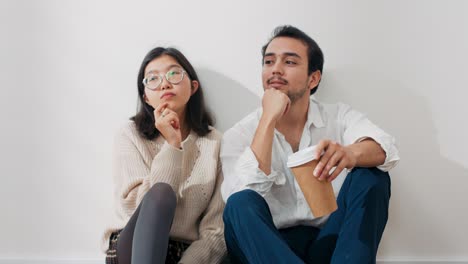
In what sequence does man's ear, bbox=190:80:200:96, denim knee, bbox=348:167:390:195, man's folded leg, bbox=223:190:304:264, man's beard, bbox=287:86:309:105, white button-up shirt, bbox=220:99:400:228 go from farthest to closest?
man's ear, bbox=190:80:200:96, man's beard, bbox=287:86:309:105, white button-up shirt, bbox=220:99:400:228, denim knee, bbox=348:167:390:195, man's folded leg, bbox=223:190:304:264

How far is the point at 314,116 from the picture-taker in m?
1.76

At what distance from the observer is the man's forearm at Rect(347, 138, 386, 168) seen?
1.42 meters

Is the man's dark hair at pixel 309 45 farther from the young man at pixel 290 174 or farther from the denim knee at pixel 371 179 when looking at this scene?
the denim knee at pixel 371 179

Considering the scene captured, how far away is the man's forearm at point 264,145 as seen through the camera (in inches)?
59.4

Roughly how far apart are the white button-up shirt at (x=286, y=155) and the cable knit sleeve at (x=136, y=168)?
0.55 ft

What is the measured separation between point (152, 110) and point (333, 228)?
74cm

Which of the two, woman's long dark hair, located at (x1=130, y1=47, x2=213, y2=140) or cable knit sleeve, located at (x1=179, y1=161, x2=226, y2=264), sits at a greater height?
woman's long dark hair, located at (x1=130, y1=47, x2=213, y2=140)

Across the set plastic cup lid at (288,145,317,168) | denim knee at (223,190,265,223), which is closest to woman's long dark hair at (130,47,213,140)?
denim knee at (223,190,265,223)

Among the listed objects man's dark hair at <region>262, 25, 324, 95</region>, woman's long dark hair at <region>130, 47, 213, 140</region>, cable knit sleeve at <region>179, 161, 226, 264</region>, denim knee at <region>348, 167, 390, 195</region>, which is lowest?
cable knit sleeve at <region>179, 161, 226, 264</region>

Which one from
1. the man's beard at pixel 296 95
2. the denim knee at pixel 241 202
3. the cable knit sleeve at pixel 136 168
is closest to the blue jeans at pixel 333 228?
the denim knee at pixel 241 202

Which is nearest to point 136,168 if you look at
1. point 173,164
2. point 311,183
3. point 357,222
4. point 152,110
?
point 173,164

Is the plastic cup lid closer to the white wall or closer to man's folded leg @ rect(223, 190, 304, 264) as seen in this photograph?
man's folded leg @ rect(223, 190, 304, 264)

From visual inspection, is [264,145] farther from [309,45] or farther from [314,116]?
[309,45]

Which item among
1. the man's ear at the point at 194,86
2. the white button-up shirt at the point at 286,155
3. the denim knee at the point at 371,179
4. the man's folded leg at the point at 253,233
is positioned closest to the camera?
the man's folded leg at the point at 253,233
